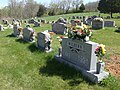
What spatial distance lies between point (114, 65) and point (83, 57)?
224 cm

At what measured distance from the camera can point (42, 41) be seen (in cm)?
1392

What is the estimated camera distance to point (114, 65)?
1109 cm

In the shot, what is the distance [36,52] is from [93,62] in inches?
193

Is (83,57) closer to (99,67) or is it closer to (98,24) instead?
(99,67)

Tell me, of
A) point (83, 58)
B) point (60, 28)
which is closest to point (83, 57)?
point (83, 58)

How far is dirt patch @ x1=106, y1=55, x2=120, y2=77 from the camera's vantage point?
1005 cm

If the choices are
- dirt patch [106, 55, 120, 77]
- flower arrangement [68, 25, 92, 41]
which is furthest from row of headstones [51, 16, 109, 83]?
dirt patch [106, 55, 120, 77]

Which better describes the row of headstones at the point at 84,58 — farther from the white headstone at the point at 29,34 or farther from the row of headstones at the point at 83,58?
the white headstone at the point at 29,34

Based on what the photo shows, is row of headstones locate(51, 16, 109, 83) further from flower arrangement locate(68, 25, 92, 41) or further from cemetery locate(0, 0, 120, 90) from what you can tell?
flower arrangement locate(68, 25, 92, 41)

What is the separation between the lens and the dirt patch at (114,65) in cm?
1005

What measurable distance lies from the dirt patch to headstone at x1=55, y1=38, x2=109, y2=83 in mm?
1109

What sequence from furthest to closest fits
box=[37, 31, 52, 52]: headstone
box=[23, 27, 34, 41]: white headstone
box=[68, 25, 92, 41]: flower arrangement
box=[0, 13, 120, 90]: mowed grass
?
1. box=[23, 27, 34, 41]: white headstone
2. box=[37, 31, 52, 52]: headstone
3. box=[68, 25, 92, 41]: flower arrangement
4. box=[0, 13, 120, 90]: mowed grass

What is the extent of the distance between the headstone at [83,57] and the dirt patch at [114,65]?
111cm

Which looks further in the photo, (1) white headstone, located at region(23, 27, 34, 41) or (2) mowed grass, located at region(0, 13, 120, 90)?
(1) white headstone, located at region(23, 27, 34, 41)
